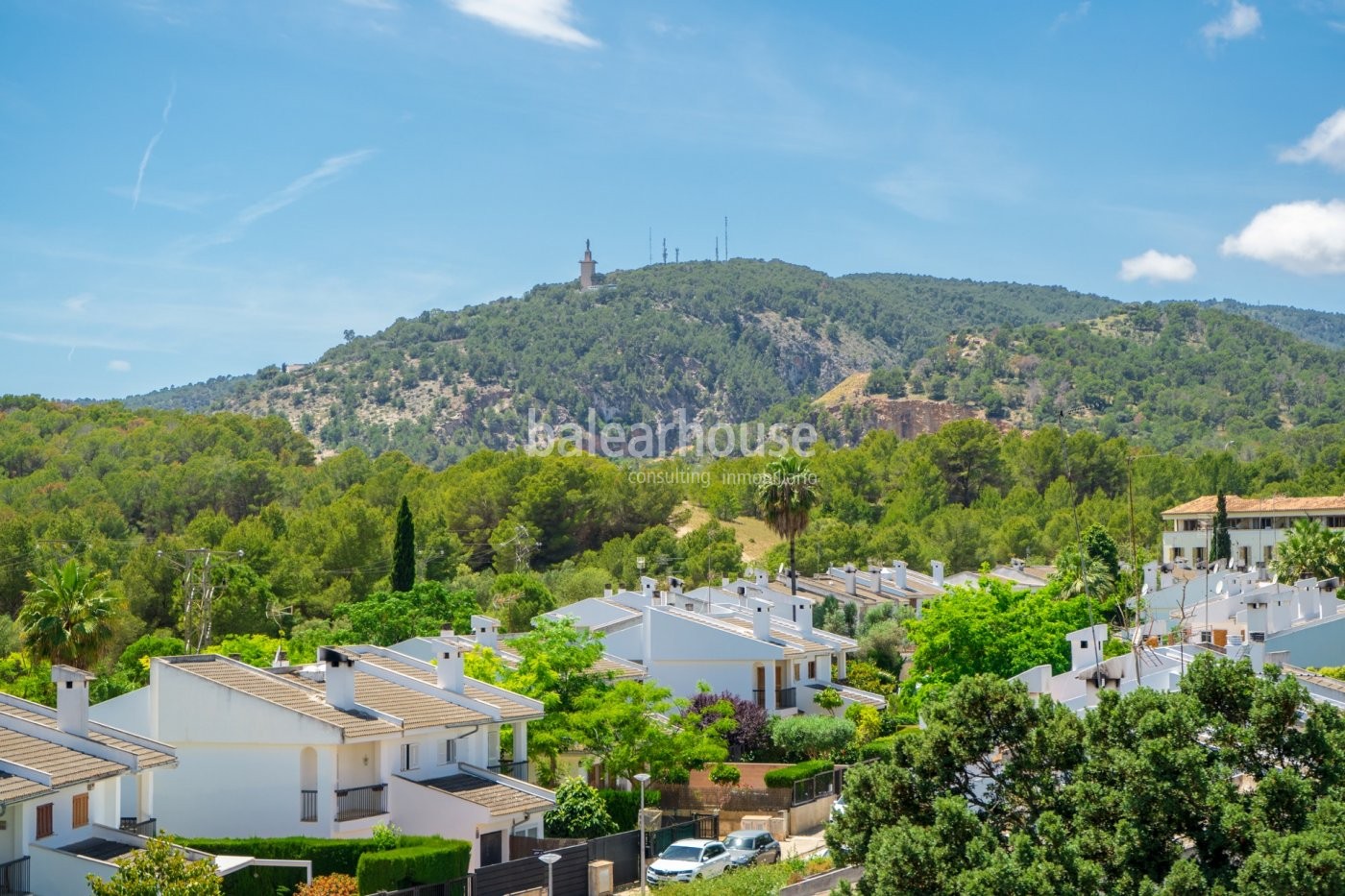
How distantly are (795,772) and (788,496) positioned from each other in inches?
1211

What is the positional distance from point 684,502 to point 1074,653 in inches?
3517

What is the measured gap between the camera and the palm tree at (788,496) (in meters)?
76.8

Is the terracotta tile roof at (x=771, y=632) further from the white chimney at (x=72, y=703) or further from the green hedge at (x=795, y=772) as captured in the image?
the white chimney at (x=72, y=703)

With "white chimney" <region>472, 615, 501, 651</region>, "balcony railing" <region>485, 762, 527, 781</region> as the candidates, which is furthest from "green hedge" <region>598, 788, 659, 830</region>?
"white chimney" <region>472, 615, 501, 651</region>

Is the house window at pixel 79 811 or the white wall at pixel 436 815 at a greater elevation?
the house window at pixel 79 811

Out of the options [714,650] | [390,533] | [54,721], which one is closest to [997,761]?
[54,721]

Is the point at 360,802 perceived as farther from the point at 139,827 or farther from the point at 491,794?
the point at 139,827

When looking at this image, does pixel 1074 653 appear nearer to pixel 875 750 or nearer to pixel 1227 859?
pixel 875 750

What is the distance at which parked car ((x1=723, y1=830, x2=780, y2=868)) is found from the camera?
121 ft

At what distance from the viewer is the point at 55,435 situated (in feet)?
447

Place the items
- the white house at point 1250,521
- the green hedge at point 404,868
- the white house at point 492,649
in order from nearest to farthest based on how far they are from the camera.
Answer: the green hedge at point 404,868, the white house at point 492,649, the white house at point 1250,521

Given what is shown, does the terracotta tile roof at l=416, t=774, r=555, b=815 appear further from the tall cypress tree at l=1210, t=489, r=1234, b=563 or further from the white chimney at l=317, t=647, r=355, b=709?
the tall cypress tree at l=1210, t=489, r=1234, b=563

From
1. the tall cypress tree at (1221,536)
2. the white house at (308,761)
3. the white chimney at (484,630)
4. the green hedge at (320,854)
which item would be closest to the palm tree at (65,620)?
the white chimney at (484,630)

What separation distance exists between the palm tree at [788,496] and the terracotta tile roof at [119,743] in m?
48.3
